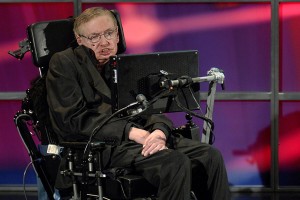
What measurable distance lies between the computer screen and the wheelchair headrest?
2.30 feet

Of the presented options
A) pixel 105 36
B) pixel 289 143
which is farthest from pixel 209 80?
pixel 289 143

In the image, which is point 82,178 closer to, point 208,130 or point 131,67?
point 131,67

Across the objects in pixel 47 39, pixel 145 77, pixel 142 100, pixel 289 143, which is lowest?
pixel 289 143

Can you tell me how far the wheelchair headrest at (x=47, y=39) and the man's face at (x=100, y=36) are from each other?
0.18 meters

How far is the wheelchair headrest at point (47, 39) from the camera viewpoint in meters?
4.67

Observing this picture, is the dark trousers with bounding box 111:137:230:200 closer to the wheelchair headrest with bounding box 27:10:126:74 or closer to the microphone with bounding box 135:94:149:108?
the microphone with bounding box 135:94:149:108

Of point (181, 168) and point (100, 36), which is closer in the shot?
point (181, 168)

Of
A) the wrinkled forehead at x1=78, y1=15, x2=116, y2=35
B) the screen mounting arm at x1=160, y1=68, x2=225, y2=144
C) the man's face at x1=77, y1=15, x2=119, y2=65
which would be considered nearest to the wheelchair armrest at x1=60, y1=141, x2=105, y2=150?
the screen mounting arm at x1=160, y1=68, x2=225, y2=144

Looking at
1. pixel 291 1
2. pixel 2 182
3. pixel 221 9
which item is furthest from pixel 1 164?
pixel 291 1

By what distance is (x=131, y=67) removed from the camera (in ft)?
13.7

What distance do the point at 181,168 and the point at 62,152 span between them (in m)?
0.80

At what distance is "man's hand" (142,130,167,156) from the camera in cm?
424

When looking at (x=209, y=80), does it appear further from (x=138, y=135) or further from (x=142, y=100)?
(x=142, y=100)

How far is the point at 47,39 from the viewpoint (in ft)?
15.5
